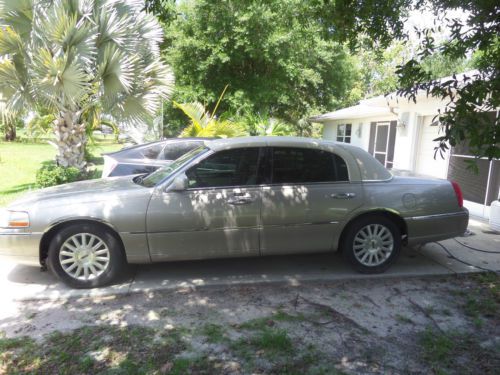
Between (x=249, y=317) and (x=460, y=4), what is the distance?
10.4 ft

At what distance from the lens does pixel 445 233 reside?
4.94 meters

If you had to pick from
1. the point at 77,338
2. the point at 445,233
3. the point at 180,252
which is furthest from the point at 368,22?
the point at 77,338

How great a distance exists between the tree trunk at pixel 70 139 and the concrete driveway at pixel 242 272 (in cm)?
529

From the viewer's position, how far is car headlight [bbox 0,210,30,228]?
4.10m

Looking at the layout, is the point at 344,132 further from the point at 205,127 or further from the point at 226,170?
the point at 226,170

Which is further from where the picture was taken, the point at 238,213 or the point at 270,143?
the point at 270,143

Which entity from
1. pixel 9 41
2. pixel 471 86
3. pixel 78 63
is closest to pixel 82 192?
pixel 471 86

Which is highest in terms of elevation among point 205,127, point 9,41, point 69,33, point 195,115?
point 69,33

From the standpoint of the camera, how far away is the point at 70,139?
A: 969cm

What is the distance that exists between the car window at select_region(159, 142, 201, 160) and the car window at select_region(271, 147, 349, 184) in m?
3.21

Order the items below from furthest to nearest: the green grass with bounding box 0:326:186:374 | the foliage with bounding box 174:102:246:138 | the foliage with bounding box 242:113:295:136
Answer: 1. the foliage with bounding box 242:113:295:136
2. the foliage with bounding box 174:102:246:138
3. the green grass with bounding box 0:326:186:374

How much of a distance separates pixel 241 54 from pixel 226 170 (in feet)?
40.4

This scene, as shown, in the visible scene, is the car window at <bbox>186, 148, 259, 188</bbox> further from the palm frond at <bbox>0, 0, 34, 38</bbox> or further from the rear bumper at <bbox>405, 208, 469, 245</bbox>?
the palm frond at <bbox>0, 0, 34, 38</bbox>

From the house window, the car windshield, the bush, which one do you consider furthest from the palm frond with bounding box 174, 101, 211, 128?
the car windshield
